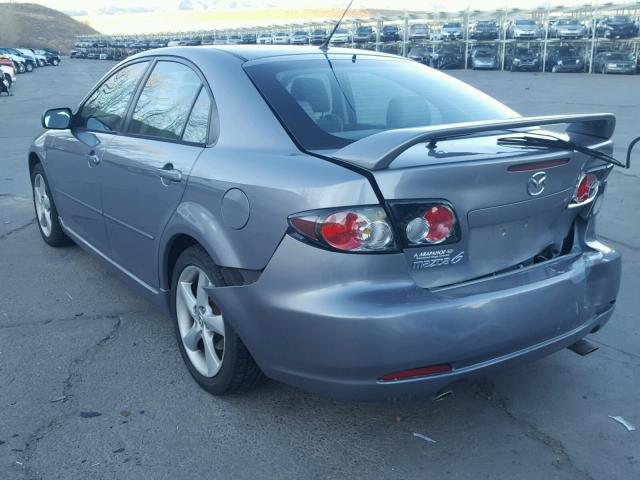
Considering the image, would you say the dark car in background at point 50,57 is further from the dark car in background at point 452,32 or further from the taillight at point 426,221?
the taillight at point 426,221

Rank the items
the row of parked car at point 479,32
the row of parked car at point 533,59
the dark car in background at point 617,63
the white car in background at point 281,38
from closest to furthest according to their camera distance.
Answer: the dark car in background at point 617,63
the row of parked car at point 533,59
the row of parked car at point 479,32
the white car in background at point 281,38

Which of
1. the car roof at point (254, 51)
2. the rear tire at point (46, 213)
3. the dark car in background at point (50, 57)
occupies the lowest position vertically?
the dark car in background at point (50, 57)

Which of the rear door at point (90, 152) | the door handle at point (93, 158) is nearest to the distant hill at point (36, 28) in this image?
the rear door at point (90, 152)

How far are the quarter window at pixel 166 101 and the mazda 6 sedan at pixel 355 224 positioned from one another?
2 cm

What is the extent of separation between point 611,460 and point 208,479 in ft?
5.40

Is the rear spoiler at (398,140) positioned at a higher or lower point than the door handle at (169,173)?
higher

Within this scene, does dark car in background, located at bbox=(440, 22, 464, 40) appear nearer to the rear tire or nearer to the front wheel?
the rear tire

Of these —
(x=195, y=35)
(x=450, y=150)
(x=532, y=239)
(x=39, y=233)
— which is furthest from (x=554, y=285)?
(x=195, y=35)

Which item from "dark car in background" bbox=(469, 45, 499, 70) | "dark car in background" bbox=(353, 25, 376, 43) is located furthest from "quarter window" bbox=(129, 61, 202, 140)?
"dark car in background" bbox=(353, 25, 376, 43)

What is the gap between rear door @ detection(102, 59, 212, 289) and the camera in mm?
3439

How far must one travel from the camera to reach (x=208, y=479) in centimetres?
275

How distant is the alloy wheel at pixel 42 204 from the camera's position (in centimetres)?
578

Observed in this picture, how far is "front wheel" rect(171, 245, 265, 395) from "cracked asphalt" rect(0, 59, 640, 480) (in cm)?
14

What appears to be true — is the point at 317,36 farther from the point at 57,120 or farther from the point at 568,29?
the point at 57,120
